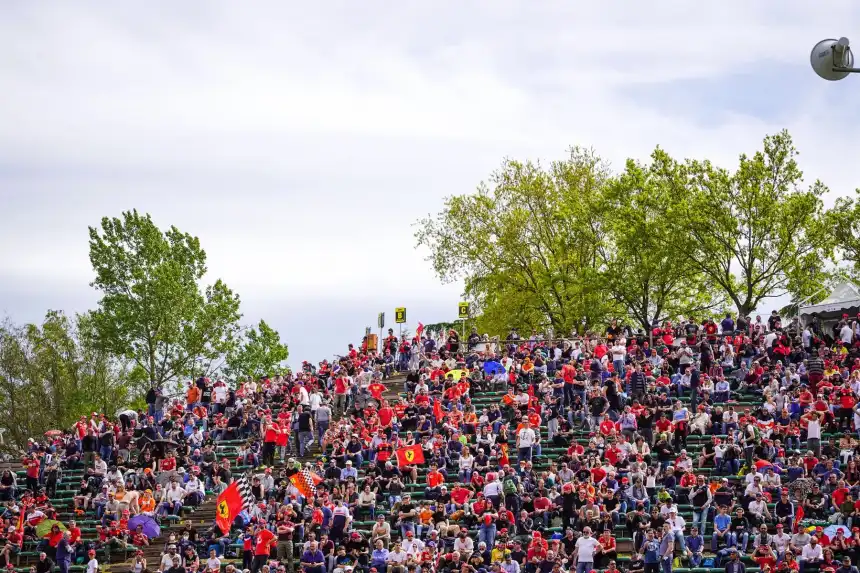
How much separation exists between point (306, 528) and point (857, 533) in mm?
11622

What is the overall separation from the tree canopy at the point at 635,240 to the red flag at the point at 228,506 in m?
29.9

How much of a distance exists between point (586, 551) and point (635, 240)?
31.9m

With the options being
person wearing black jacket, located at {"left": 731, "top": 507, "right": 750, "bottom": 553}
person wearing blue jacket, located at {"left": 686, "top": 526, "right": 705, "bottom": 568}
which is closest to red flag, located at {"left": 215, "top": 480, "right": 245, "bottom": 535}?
person wearing blue jacket, located at {"left": 686, "top": 526, "right": 705, "bottom": 568}

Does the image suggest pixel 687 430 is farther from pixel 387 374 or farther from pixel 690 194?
pixel 690 194

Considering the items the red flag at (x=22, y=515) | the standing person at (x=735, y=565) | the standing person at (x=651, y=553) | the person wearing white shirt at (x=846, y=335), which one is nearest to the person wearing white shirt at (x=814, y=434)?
the person wearing white shirt at (x=846, y=335)

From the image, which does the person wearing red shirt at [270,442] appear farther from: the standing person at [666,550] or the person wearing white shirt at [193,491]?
the standing person at [666,550]

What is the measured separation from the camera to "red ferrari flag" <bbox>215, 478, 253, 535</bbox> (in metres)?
27.5

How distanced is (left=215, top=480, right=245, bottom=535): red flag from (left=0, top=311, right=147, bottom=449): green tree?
1252 inches

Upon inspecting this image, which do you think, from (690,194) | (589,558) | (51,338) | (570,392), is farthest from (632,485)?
(51,338)

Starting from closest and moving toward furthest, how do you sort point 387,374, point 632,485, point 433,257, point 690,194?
point 632,485 → point 387,374 → point 690,194 → point 433,257

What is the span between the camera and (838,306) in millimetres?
39469

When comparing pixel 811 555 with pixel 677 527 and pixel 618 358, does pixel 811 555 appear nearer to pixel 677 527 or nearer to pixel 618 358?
pixel 677 527

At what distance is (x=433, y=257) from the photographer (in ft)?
202

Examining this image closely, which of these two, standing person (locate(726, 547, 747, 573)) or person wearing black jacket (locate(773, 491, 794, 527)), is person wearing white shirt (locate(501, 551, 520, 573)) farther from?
person wearing black jacket (locate(773, 491, 794, 527))
